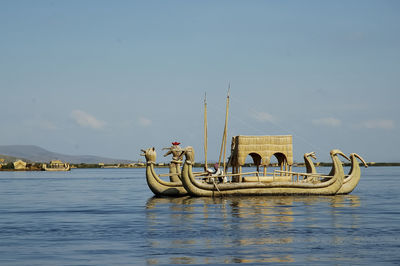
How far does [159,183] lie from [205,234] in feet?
66.5

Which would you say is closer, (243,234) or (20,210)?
(243,234)

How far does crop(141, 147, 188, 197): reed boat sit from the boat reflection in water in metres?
4.20

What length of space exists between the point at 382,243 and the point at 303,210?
11.3m

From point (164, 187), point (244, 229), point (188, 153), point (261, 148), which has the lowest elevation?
point (244, 229)

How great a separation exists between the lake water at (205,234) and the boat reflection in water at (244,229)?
30 millimetres

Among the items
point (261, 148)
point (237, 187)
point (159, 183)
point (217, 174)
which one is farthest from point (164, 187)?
point (261, 148)

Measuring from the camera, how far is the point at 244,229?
23.5 meters

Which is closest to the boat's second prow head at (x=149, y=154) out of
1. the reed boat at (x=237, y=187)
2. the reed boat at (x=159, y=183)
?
the reed boat at (x=159, y=183)

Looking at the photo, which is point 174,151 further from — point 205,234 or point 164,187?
point 205,234

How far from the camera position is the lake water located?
57.4 ft

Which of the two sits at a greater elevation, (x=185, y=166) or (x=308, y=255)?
(x=185, y=166)

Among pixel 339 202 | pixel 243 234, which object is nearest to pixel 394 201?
pixel 339 202

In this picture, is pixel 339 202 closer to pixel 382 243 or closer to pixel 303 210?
pixel 303 210

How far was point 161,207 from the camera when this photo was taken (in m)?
34.6
